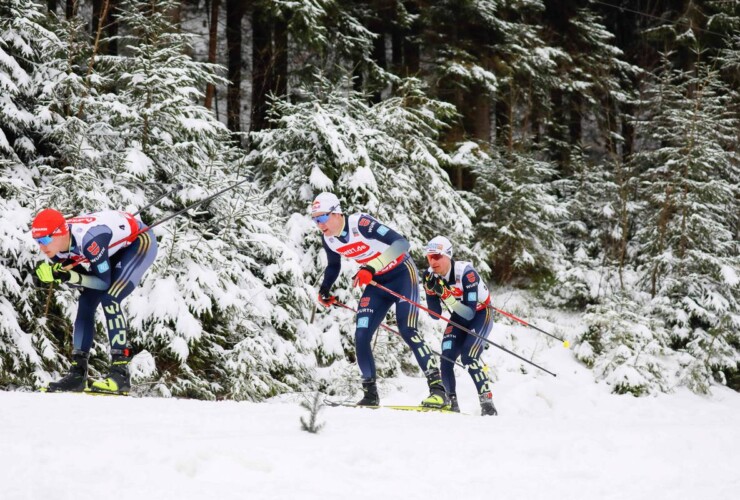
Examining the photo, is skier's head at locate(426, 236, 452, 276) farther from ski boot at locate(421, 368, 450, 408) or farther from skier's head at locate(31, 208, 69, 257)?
skier's head at locate(31, 208, 69, 257)

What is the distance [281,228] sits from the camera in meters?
9.95

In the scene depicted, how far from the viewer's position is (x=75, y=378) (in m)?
5.85

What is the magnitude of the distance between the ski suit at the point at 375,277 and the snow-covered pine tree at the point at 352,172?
3069 millimetres

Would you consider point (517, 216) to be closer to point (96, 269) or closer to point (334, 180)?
point (334, 180)

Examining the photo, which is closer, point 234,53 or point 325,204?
point 325,204

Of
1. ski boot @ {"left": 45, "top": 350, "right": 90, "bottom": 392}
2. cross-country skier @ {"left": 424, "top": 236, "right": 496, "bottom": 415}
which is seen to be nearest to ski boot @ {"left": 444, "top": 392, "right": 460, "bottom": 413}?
cross-country skier @ {"left": 424, "top": 236, "right": 496, "bottom": 415}

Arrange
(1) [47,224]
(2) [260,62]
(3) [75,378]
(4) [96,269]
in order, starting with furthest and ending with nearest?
(2) [260,62] < (3) [75,378] < (4) [96,269] < (1) [47,224]

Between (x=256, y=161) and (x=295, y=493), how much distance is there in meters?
8.96

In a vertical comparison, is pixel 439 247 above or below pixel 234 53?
below

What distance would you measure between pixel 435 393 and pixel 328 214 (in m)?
2.08

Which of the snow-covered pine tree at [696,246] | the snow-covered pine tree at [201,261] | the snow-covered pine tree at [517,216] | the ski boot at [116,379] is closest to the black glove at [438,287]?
the snow-covered pine tree at [201,261]

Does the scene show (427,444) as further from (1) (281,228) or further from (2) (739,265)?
(2) (739,265)

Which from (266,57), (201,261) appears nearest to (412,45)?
(266,57)

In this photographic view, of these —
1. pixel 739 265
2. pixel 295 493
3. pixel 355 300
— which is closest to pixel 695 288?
pixel 739 265
